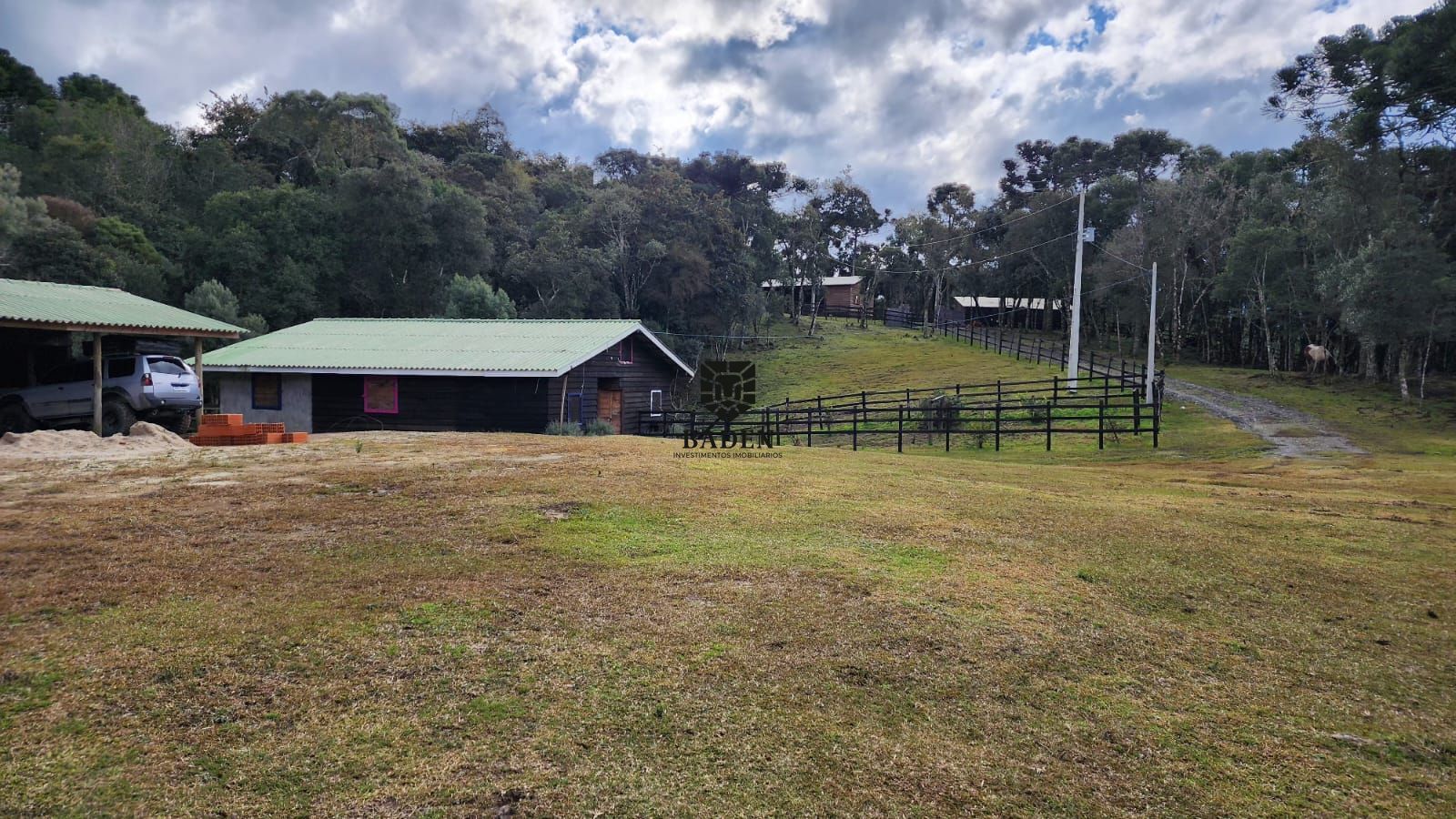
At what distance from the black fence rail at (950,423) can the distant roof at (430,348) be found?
3.64 meters

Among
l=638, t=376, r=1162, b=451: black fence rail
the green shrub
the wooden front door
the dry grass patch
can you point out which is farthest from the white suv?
the wooden front door

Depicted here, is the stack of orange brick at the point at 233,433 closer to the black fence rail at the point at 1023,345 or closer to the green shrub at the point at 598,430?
the green shrub at the point at 598,430

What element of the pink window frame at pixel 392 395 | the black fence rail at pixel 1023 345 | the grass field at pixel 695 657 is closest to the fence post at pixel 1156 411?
the black fence rail at pixel 1023 345

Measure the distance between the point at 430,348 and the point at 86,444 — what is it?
38.5ft

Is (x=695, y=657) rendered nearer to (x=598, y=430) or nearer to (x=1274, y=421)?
(x=598, y=430)

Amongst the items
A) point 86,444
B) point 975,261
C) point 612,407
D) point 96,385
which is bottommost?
point 86,444

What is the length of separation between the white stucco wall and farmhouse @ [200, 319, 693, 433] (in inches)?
1.1

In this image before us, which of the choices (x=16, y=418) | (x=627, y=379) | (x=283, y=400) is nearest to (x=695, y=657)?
(x=16, y=418)

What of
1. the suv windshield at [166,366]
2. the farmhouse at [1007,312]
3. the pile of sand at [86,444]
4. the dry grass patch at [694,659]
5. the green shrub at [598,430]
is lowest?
the dry grass patch at [694,659]

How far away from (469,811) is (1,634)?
3.66m

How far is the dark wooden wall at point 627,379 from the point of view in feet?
74.2

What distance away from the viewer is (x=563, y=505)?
28.0ft

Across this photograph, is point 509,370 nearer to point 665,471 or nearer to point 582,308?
point 665,471

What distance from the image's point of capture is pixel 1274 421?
23.6 m
